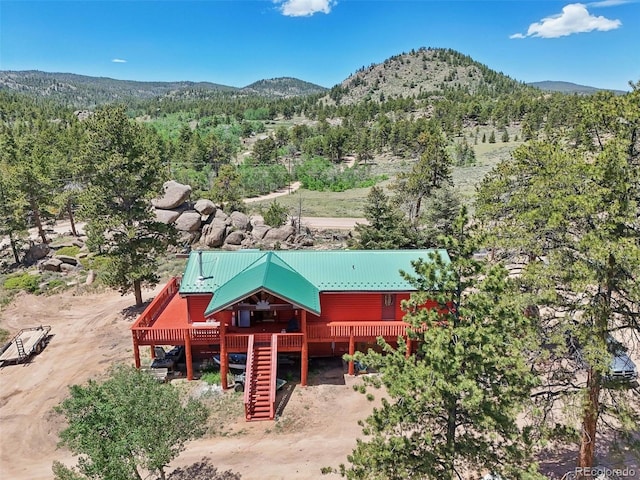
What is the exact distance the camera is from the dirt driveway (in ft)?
51.0

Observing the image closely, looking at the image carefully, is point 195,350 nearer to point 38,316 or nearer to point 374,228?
point 38,316

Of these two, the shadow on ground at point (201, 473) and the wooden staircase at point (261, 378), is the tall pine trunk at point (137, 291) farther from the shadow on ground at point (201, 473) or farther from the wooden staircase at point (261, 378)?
the shadow on ground at point (201, 473)

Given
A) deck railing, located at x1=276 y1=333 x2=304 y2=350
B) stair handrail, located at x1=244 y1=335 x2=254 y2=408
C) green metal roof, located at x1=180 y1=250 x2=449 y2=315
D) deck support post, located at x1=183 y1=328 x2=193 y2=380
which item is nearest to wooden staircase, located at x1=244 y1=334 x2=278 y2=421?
stair handrail, located at x1=244 y1=335 x2=254 y2=408

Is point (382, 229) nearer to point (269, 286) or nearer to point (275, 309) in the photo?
point (275, 309)

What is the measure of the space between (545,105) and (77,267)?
117 metres

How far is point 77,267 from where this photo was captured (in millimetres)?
37438

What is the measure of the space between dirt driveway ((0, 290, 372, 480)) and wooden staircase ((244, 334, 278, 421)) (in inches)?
21.3

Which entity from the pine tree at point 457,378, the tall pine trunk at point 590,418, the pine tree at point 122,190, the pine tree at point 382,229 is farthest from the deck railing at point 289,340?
the pine tree at point 382,229

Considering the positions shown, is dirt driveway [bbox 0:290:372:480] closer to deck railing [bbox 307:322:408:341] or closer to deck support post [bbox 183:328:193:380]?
deck railing [bbox 307:322:408:341]

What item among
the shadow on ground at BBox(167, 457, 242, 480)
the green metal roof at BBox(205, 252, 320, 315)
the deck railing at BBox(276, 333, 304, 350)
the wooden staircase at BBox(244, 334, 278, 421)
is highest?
the green metal roof at BBox(205, 252, 320, 315)

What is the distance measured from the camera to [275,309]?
68.8 feet

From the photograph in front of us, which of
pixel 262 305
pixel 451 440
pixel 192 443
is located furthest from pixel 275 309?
pixel 451 440

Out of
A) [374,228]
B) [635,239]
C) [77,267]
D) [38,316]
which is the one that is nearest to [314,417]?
[635,239]

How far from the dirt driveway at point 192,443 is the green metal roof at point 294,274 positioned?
428 centimetres
